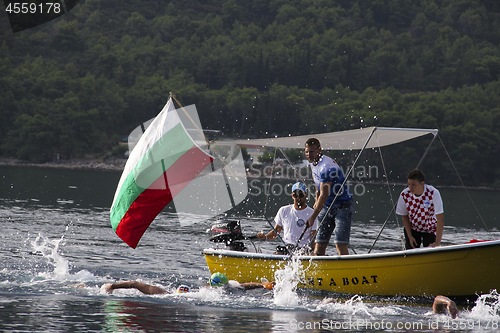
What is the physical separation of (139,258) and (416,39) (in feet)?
568

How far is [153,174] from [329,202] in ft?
9.60

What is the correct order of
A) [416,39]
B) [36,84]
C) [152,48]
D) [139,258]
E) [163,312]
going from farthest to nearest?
[416,39], [152,48], [36,84], [139,258], [163,312]

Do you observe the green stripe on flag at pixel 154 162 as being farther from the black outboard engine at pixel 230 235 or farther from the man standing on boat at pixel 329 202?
the man standing on boat at pixel 329 202

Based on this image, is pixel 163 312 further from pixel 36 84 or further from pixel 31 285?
pixel 36 84

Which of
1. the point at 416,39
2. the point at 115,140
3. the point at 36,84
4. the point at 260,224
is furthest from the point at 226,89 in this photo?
the point at 260,224

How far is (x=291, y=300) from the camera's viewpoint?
929 centimetres

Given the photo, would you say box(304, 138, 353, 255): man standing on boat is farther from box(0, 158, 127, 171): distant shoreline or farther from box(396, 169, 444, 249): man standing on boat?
box(0, 158, 127, 171): distant shoreline

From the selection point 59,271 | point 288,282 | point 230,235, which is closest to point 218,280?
point 230,235

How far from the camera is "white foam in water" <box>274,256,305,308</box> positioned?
9.28 metres

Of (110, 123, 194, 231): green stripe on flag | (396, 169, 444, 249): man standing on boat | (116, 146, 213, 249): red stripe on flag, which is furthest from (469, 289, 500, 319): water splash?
(110, 123, 194, 231): green stripe on flag

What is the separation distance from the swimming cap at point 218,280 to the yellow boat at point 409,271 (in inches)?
30.1

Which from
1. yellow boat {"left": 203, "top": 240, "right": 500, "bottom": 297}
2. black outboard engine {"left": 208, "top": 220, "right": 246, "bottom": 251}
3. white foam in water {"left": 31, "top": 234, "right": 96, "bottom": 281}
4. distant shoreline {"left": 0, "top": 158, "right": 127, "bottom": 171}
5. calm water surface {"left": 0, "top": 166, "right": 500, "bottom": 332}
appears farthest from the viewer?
distant shoreline {"left": 0, "top": 158, "right": 127, "bottom": 171}

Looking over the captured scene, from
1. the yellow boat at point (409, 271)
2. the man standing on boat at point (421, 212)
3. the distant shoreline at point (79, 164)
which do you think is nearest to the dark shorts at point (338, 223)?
the yellow boat at point (409, 271)

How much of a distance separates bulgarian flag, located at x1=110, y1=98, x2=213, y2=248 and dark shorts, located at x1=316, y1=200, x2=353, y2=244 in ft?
6.99
